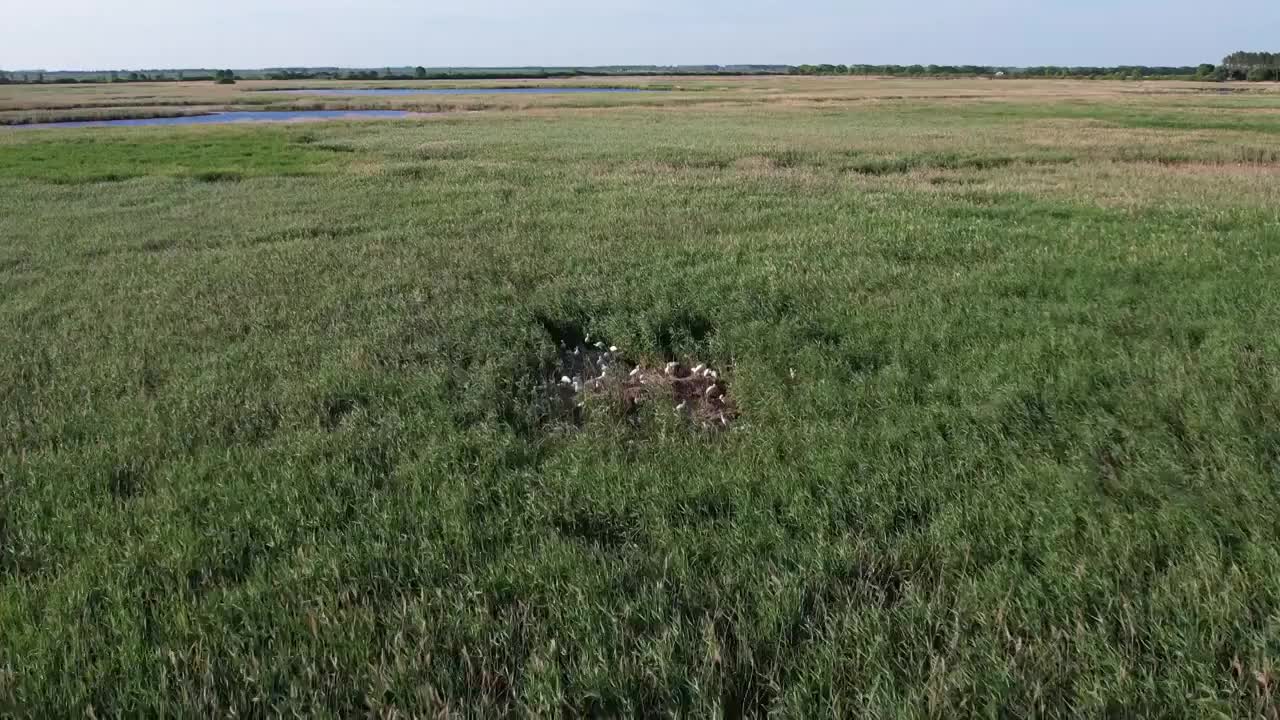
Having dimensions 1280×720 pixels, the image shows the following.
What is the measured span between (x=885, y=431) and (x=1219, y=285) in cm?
483

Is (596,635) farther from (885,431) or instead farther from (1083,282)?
(1083,282)

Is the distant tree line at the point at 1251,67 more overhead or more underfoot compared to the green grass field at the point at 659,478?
more overhead

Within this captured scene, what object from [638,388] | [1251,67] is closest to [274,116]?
[638,388]

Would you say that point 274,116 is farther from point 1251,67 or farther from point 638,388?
point 1251,67

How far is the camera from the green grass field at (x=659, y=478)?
321 centimetres

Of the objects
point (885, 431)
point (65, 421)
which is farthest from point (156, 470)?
point (885, 431)

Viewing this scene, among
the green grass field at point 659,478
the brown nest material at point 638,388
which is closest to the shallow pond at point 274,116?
the green grass field at point 659,478

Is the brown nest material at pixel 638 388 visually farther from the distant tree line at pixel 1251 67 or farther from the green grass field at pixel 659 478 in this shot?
the distant tree line at pixel 1251 67

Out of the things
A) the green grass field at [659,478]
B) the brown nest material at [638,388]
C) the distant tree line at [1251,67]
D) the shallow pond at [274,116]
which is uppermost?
the distant tree line at [1251,67]

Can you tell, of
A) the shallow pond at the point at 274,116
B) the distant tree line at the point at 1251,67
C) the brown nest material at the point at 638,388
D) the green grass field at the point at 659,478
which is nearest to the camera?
the green grass field at the point at 659,478

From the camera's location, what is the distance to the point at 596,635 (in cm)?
339

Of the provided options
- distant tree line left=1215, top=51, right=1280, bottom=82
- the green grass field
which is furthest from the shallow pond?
distant tree line left=1215, top=51, right=1280, bottom=82

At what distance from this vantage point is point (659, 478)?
16.4ft

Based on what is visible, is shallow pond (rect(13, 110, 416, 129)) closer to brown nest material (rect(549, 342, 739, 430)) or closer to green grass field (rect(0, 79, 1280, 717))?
green grass field (rect(0, 79, 1280, 717))
